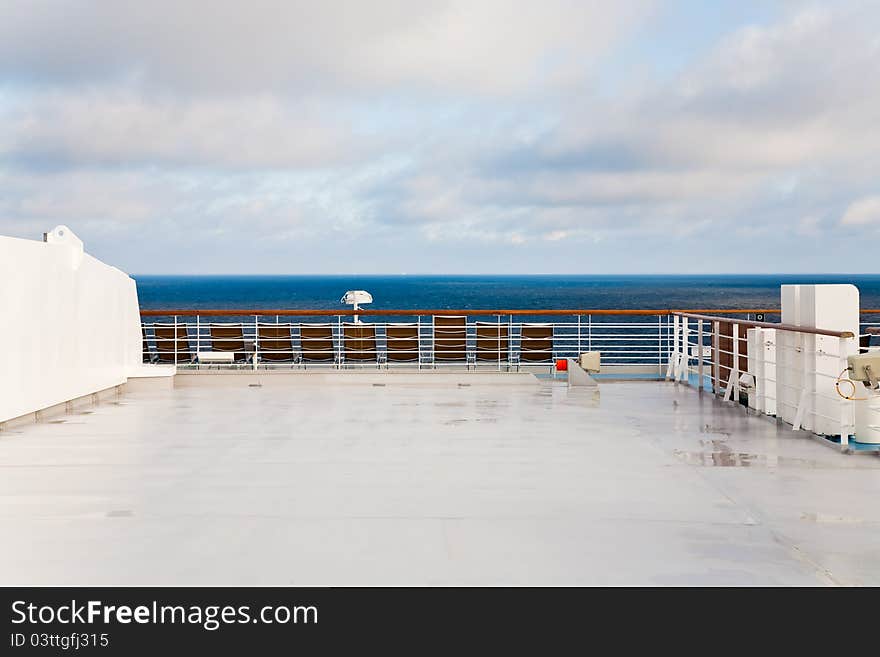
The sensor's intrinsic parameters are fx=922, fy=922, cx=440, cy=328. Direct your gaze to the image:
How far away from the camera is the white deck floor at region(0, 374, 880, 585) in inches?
117

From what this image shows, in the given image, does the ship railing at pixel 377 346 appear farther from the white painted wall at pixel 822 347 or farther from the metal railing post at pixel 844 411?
the metal railing post at pixel 844 411

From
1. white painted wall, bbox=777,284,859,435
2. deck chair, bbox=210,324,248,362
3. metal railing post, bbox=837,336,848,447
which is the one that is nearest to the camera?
metal railing post, bbox=837,336,848,447

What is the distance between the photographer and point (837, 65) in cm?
1780

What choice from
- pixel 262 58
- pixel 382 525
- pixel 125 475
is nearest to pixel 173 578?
pixel 382 525

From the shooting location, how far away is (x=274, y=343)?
30.3 ft

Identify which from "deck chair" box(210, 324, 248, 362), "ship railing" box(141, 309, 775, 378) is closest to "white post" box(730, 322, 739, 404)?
"ship railing" box(141, 309, 775, 378)

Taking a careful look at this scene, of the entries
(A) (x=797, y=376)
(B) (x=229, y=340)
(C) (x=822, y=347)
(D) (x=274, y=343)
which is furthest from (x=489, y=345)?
(C) (x=822, y=347)

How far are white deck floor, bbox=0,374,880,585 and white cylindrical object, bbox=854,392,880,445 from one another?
316 millimetres

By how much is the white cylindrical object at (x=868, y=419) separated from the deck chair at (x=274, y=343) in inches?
209

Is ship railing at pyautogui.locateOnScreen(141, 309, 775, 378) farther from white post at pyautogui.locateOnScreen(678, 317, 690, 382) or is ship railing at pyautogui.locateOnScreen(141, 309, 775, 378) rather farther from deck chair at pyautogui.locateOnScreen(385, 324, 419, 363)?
white post at pyautogui.locateOnScreen(678, 317, 690, 382)

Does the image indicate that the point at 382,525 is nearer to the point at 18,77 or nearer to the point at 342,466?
the point at 342,466

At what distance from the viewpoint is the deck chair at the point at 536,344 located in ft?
29.3
